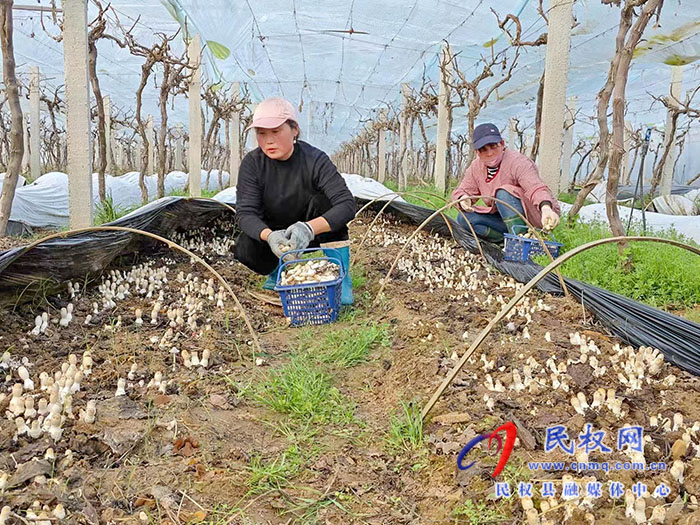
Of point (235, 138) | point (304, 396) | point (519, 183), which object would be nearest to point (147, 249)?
point (304, 396)

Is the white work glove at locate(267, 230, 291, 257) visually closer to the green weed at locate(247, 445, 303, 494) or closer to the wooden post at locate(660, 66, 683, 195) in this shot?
the green weed at locate(247, 445, 303, 494)

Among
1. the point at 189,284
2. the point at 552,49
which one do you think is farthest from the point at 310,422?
the point at 552,49

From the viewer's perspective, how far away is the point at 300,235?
11.9ft

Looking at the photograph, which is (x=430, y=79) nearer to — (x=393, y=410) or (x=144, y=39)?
(x=144, y=39)

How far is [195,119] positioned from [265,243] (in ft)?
20.3

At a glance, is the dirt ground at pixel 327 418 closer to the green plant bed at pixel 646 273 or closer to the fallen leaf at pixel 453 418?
the fallen leaf at pixel 453 418

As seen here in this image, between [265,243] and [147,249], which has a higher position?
[265,243]

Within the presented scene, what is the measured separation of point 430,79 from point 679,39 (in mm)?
6118

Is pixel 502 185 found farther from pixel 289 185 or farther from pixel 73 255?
pixel 73 255

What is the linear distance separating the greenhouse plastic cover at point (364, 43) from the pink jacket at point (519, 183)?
416 cm

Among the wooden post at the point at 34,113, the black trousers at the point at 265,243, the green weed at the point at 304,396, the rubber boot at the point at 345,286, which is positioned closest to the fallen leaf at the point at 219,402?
the green weed at the point at 304,396

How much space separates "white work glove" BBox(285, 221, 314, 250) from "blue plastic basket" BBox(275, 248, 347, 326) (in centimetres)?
7

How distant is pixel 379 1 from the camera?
911 centimetres

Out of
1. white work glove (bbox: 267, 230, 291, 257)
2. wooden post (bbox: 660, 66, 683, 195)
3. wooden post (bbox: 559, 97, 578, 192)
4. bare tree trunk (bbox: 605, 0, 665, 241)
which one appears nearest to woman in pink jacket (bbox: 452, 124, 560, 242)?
bare tree trunk (bbox: 605, 0, 665, 241)
